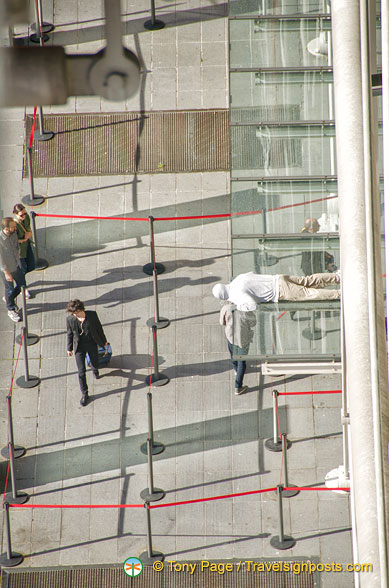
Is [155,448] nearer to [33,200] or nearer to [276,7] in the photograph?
[33,200]

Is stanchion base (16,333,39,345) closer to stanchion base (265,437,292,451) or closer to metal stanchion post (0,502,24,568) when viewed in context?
metal stanchion post (0,502,24,568)

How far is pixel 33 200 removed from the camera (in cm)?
1537

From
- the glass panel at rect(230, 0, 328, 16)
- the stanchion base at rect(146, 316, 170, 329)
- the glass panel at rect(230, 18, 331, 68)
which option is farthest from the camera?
the glass panel at rect(230, 0, 328, 16)

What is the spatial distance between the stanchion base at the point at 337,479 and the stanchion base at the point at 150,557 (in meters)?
2.22

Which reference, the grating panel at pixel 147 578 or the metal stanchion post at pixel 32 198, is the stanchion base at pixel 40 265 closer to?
the metal stanchion post at pixel 32 198

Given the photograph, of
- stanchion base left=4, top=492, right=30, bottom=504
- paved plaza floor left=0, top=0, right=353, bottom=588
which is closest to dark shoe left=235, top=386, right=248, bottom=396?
paved plaza floor left=0, top=0, right=353, bottom=588

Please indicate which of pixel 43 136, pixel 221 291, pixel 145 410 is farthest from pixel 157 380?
pixel 43 136

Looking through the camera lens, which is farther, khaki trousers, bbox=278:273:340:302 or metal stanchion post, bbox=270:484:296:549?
khaki trousers, bbox=278:273:340:302

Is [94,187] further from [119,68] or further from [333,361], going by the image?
[119,68]


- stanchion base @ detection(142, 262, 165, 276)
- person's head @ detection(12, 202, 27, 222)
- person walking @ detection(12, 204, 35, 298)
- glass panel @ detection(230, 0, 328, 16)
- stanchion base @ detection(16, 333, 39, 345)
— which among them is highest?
glass panel @ detection(230, 0, 328, 16)

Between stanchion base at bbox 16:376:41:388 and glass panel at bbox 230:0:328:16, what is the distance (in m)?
6.70

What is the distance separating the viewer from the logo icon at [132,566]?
1123 cm

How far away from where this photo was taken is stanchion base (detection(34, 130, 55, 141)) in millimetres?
16438

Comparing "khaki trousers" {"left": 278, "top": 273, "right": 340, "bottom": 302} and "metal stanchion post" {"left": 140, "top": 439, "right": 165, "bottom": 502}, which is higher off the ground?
"khaki trousers" {"left": 278, "top": 273, "right": 340, "bottom": 302}
